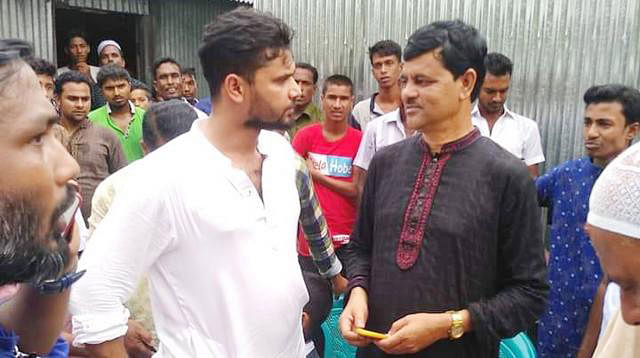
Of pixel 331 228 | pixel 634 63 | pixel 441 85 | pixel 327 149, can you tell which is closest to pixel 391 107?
pixel 327 149

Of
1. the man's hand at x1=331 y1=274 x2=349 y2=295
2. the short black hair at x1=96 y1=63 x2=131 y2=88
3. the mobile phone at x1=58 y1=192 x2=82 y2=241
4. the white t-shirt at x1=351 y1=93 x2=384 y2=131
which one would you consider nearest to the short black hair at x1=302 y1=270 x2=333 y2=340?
the man's hand at x1=331 y1=274 x2=349 y2=295

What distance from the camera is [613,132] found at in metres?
2.91

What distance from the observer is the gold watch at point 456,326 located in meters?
1.77

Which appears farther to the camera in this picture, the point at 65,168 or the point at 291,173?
the point at 291,173

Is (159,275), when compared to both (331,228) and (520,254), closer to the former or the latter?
(520,254)

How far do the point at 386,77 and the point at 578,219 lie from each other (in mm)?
2096

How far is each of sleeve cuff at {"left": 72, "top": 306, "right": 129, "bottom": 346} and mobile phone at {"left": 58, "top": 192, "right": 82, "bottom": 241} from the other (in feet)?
1.40

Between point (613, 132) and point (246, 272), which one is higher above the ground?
point (613, 132)

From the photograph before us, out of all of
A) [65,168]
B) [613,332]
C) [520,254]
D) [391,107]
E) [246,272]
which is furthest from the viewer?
[391,107]

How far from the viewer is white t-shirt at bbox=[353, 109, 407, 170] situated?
155 inches

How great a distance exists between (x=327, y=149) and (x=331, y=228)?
56 centimetres

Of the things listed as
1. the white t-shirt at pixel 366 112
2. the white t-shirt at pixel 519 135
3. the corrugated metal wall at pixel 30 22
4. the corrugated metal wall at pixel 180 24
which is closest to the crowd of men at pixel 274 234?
the white t-shirt at pixel 519 135

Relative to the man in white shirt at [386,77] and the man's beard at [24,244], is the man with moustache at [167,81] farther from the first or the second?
the man's beard at [24,244]

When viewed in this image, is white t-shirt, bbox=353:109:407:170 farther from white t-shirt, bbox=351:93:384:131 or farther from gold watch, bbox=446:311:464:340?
gold watch, bbox=446:311:464:340
